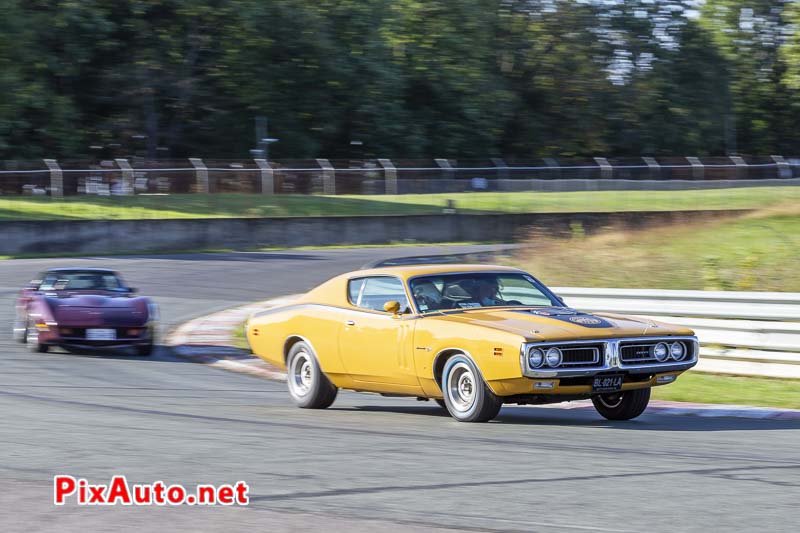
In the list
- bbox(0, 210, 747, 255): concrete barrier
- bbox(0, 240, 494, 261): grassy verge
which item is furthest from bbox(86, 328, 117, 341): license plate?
bbox(0, 210, 747, 255): concrete barrier

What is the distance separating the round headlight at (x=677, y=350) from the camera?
10.1 m

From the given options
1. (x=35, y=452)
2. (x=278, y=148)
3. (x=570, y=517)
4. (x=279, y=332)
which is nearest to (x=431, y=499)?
(x=570, y=517)

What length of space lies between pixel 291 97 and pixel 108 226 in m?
23.8

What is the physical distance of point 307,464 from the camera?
7.77 m

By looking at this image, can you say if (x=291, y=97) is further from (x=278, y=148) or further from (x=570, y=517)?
(x=570, y=517)

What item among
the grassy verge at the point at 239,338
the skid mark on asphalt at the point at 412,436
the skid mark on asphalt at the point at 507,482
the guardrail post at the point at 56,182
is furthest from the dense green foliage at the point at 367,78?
the skid mark on asphalt at the point at 507,482

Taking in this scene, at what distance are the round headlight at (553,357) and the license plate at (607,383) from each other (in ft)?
1.34

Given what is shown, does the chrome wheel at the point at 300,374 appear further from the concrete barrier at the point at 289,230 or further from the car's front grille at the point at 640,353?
the concrete barrier at the point at 289,230

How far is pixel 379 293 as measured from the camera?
11109 mm

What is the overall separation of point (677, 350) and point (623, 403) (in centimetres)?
71

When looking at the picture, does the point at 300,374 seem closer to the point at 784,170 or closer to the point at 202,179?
the point at 202,179

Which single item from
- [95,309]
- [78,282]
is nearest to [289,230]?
[78,282]

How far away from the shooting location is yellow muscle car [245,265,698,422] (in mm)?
9570

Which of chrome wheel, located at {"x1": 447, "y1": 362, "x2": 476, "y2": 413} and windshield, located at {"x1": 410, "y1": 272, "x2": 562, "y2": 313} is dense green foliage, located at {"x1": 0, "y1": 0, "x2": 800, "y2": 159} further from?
chrome wheel, located at {"x1": 447, "y1": 362, "x2": 476, "y2": 413}
